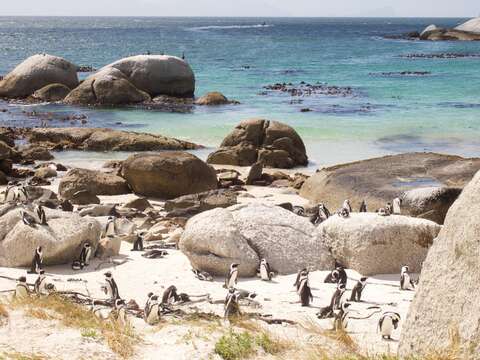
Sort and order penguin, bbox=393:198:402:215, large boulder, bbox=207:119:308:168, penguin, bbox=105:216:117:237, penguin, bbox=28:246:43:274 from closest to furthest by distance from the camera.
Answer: penguin, bbox=28:246:43:274, penguin, bbox=105:216:117:237, penguin, bbox=393:198:402:215, large boulder, bbox=207:119:308:168

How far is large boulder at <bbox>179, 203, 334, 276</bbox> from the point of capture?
11.5 meters

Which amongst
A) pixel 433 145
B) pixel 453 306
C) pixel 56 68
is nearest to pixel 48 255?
pixel 453 306

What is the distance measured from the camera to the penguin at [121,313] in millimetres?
8539

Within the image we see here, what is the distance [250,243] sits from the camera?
39.0 feet

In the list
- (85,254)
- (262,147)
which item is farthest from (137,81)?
(85,254)

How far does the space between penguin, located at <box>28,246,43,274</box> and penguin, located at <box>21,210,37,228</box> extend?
0.63 m

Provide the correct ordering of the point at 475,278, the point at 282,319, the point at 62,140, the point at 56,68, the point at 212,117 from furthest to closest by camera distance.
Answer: the point at 56,68 < the point at 212,117 < the point at 62,140 < the point at 282,319 < the point at 475,278

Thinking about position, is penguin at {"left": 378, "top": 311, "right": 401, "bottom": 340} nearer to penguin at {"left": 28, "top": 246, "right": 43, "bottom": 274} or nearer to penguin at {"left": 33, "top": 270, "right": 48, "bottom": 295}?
penguin at {"left": 33, "top": 270, "right": 48, "bottom": 295}

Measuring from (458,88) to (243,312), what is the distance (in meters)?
37.9

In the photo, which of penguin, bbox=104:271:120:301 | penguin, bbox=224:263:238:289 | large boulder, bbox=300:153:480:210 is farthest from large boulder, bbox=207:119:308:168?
penguin, bbox=104:271:120:301

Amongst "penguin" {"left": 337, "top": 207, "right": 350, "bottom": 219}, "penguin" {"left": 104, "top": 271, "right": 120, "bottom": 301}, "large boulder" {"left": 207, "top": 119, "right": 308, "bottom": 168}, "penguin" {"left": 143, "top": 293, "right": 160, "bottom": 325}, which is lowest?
"large boulder" {"left": 207, "top": 119, "right": 308, "bottom": 168}

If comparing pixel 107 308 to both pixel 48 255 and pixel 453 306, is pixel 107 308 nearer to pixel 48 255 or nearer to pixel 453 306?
pixel 48 255

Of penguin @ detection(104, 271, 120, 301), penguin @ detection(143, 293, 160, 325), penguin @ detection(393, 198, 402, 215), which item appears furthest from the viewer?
penguin @ detection(393, 198, 402, 215)

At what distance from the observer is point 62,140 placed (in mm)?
25891
